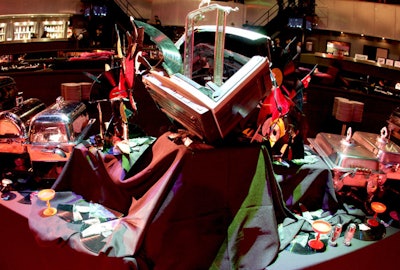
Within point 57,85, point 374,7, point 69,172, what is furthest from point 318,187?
point 374,7

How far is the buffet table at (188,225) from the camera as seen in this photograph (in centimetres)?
242

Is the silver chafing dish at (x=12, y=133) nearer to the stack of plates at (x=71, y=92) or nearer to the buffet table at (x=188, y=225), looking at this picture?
the buffet table at (x=188, y=225)

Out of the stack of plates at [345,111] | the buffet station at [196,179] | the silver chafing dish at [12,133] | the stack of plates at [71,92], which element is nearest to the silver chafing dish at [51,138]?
the buffet station at [196,179]

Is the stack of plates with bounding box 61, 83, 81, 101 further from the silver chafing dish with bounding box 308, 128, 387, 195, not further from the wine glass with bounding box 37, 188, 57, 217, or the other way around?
the silver chafing dish with bounding box 308, 128, 387, 195

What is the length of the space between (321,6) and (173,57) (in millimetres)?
10938

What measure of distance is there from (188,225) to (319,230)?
0.90m

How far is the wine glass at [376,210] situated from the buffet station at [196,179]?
0.01m

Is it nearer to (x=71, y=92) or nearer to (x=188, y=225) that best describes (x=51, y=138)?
(x=188, y=225)

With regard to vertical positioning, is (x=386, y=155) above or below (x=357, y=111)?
above

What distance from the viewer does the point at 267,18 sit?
13000 mm

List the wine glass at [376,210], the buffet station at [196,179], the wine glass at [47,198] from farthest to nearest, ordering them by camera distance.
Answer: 1. the wine glass at [376,210]
2. the wine glass at [47,198]
3. the buffet station at [196,179]

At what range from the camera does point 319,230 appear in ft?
8.10

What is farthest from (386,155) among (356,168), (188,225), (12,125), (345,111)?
(12,125)

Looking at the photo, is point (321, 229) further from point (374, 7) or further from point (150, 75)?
point (374, 7)
